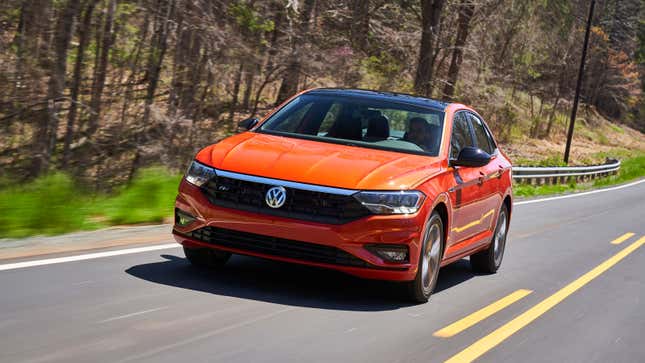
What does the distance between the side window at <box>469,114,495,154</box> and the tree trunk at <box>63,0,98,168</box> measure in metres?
10.6

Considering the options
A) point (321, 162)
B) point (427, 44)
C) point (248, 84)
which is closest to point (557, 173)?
point (427, 44)

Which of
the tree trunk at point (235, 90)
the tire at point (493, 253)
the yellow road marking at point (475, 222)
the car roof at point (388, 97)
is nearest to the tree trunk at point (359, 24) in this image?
the tree trunk at point (235, 90)

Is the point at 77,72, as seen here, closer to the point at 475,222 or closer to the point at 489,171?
the point at 489,171

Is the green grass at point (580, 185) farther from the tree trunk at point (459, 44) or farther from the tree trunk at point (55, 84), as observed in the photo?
the tree trunk at point (55, 84)

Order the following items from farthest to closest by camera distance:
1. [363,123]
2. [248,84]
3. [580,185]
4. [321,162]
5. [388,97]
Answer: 1. [580,185]
2. [248,84]
3. [388,97]
4. [363,123]
5. [321,162]

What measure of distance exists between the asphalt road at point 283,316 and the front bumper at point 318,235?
32 cm

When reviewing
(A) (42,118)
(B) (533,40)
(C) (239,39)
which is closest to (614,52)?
(B) (533,40)

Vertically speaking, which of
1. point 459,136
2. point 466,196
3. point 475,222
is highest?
point 459,136

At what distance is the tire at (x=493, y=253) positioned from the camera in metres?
9.93

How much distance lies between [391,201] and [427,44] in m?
24.4

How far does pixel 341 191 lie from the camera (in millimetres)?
6699

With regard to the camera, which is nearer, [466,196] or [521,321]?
[521,321]

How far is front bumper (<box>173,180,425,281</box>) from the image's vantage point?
671 cm

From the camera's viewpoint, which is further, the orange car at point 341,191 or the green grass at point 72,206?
the green grass at point 72,206
